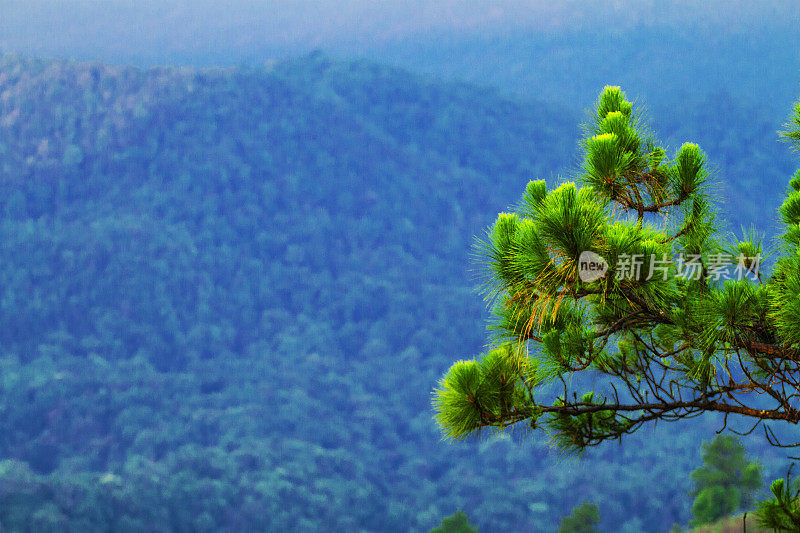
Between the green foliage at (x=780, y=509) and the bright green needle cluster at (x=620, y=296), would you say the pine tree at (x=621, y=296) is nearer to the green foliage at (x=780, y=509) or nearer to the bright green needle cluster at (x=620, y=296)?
the bright green needle cluster at (x=620, y=296)

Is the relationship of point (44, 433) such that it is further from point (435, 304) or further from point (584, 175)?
point (584, 175)

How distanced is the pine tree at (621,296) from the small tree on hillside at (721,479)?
15.9m

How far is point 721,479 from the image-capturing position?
17984mm

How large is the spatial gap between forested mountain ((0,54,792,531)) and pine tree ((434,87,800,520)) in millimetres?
39443

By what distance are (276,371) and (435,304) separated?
581 inches

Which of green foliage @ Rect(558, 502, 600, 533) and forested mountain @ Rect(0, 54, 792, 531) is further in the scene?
forested mountain @ Rect(0, 54, 792, 531)

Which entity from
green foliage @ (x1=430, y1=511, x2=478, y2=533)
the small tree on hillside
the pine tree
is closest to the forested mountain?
the small tree on hillside

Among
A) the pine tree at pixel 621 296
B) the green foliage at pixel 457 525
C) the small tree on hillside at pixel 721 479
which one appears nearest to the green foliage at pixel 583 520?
the small tree on hillside at pixel 721 479

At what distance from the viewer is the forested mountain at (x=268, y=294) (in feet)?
148

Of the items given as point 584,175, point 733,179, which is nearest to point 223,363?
point 733,179

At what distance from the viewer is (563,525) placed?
19.1 metres

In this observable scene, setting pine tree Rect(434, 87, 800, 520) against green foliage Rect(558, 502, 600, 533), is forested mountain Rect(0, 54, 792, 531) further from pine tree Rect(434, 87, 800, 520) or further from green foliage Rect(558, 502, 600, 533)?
pine tree Rect(434, 87, 800, 520)

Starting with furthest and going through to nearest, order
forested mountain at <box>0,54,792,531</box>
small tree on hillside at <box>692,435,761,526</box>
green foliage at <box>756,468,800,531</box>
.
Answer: forested mountain at <box>0,54,792,531</box> → small tree on hillside at <box>692,435,761,526</box> → green foliage at <box>756,468,800,531</box>

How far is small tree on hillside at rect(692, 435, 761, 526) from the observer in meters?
17.7
